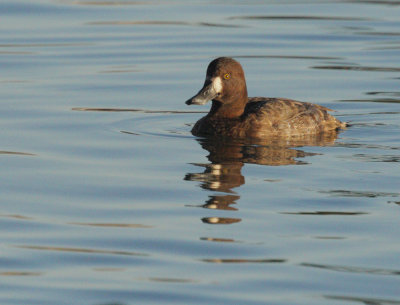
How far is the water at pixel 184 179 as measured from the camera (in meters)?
6.68

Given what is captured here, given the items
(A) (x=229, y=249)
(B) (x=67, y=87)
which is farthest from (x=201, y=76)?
(A) (x=229, y=249)

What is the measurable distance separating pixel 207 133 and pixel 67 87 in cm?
376

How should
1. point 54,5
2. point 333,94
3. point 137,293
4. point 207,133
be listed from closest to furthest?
1. point 137,293
2. point 207,133
3. point 333,94
4. point 54,5

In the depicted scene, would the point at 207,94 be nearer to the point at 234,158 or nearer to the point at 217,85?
the point at 217,85

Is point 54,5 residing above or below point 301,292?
above

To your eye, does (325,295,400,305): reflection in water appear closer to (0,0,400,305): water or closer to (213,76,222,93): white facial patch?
(0,0,400,305): water

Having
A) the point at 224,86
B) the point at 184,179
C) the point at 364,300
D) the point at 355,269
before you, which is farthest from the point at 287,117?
the point at 364,300

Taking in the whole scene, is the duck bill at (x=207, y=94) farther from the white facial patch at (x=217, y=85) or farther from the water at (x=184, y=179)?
the water at (x=184, y=179)

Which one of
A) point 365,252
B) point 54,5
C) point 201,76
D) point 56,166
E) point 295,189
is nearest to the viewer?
point 365,252

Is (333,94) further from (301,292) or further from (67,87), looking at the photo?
(301,292)

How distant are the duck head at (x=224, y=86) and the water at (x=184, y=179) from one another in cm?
50

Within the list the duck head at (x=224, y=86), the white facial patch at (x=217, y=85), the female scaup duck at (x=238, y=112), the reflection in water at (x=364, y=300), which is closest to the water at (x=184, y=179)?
the reflection in water at (x=364, y=300)

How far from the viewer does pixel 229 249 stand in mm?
7312

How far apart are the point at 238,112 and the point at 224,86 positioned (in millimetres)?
369
